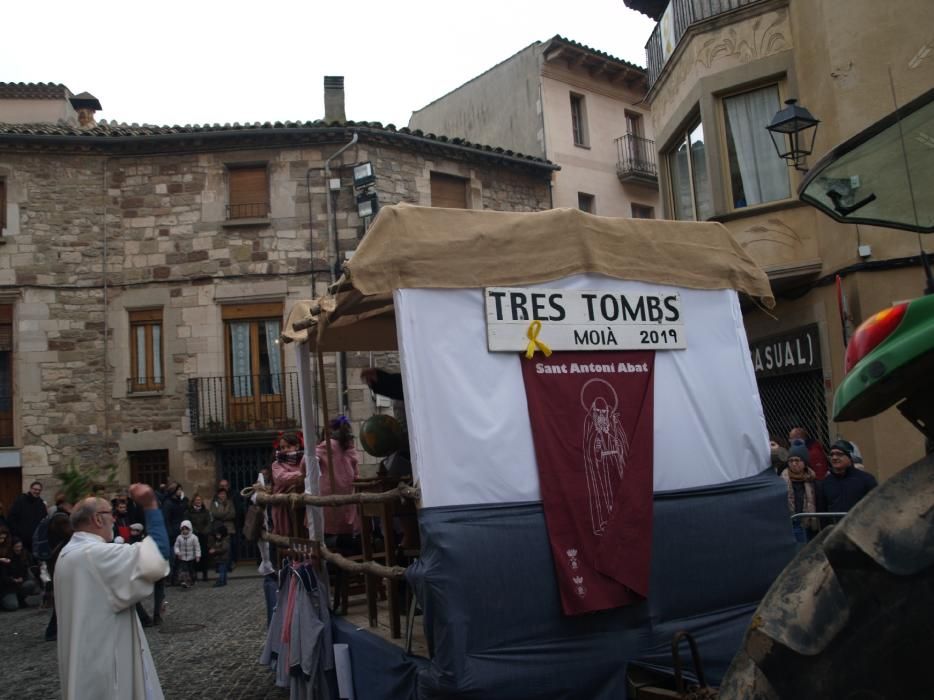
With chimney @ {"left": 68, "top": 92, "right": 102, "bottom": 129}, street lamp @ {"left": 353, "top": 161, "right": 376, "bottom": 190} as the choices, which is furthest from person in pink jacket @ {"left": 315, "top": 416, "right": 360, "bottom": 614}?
chimney @ {"left": 68, "top": 92, "right": 102, "bottom": 129}

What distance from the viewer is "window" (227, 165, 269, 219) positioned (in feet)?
68.5

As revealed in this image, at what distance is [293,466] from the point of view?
7.93 meters

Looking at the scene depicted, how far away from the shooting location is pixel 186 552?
50.5 ft

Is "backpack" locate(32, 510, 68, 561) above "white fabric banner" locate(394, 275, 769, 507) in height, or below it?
below

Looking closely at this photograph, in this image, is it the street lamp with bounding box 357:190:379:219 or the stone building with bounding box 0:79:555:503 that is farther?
the street lamp with bounding box 357:190:379:219

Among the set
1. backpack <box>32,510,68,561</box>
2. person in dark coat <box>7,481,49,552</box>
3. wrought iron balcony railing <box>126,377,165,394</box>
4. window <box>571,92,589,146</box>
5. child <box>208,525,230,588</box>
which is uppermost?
window <box>571,92,589,146</box>

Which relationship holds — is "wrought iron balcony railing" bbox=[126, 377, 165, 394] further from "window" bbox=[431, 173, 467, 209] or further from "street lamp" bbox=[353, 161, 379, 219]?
"window" bbox=[431, 173, 467, 209]

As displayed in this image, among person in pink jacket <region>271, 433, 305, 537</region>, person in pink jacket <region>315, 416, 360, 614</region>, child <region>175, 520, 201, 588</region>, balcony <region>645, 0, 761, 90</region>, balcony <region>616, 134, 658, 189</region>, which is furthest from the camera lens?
balcony <region>616, 134, 658, 189</region>

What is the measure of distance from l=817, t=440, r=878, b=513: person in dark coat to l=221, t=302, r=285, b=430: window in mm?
14310

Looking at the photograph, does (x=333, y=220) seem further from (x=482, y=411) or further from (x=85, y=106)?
(x=482, y=411)

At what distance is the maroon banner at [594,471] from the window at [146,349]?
17.5 m

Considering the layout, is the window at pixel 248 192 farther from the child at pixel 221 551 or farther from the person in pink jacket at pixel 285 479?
the person in pink jacket at pixel 285 479

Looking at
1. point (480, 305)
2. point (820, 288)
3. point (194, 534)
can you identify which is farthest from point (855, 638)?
point (194, 534)

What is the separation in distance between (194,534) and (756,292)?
43.8ft
